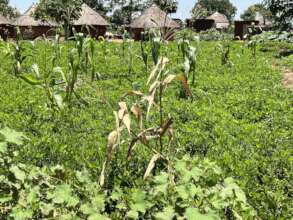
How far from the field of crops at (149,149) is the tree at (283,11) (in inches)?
366

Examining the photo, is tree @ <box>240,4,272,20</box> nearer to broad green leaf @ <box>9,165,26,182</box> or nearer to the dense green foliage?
the dense green foliage

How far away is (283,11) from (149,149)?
14.9 metres

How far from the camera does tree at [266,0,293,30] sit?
17.6 m

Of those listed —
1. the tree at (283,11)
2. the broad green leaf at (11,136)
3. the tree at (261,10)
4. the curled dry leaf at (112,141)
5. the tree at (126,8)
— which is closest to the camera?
the broad green leaf at (11,136)

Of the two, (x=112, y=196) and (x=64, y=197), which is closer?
(x=64, y=197)

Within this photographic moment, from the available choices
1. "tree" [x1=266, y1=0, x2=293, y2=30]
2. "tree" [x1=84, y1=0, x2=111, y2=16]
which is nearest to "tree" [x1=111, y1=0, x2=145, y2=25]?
"tree" [x1=84, y1=0, x2=111, y2=16]

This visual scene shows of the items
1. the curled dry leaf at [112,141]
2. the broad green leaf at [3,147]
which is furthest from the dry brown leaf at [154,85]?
the broad green leaf at [3,147]

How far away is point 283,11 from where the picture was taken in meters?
17.7

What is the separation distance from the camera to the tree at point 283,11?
57.6 ft

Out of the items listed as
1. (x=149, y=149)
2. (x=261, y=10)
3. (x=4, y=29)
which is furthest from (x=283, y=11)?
(x=261, y=10)

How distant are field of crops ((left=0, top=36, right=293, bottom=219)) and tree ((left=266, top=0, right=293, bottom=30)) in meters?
9.28

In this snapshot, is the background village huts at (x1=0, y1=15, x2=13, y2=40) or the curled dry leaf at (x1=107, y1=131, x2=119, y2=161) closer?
the curled dry leaf at (x1=107, y1=131, x2=119, y2=161)

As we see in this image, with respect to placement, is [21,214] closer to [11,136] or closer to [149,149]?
[11,136]

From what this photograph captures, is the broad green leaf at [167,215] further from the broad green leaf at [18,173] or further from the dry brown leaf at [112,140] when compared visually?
the broad green leaf at [18,173]
